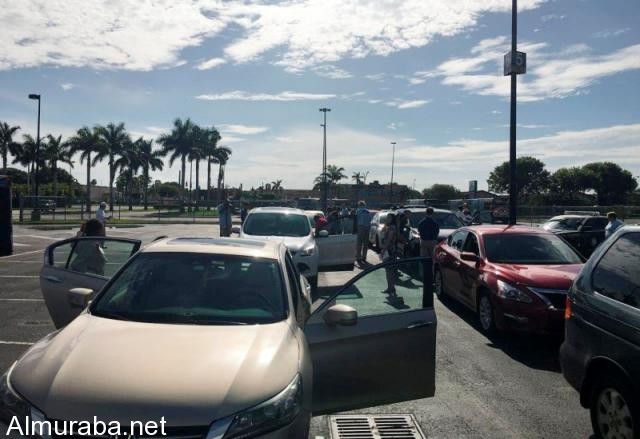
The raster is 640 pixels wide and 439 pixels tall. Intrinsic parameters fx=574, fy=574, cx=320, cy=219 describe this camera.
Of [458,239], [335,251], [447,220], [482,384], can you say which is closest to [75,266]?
[482,384]

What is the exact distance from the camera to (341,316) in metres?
4.07

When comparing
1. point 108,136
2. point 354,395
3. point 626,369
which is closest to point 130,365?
point 354,395

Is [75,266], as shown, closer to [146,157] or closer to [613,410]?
[613,410]

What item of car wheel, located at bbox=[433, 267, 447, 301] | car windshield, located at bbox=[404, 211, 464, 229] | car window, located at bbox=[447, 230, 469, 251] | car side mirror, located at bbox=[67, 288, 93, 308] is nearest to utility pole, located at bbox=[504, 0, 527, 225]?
car windshield, located at bbox=[404, 211, 464, 229]

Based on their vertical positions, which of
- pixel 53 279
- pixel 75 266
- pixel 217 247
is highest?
pixel 217 247

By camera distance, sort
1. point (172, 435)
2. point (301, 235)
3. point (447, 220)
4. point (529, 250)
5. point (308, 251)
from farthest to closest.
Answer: point (447, 220) → point (301, 235) → point (308, 251) → point (529, 250) → point (172, 435)

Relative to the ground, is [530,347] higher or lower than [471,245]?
lower

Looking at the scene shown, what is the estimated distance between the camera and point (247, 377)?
3127mm

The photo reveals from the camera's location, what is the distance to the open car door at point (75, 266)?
5.80m

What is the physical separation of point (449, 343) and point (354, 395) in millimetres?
3575

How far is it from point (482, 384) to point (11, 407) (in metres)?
4.39

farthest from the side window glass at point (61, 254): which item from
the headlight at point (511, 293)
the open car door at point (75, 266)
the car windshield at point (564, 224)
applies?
the car windshield at point (564, 224)

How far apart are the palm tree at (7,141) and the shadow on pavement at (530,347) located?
8200 centimetres

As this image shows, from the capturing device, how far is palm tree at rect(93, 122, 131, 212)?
6975cm
